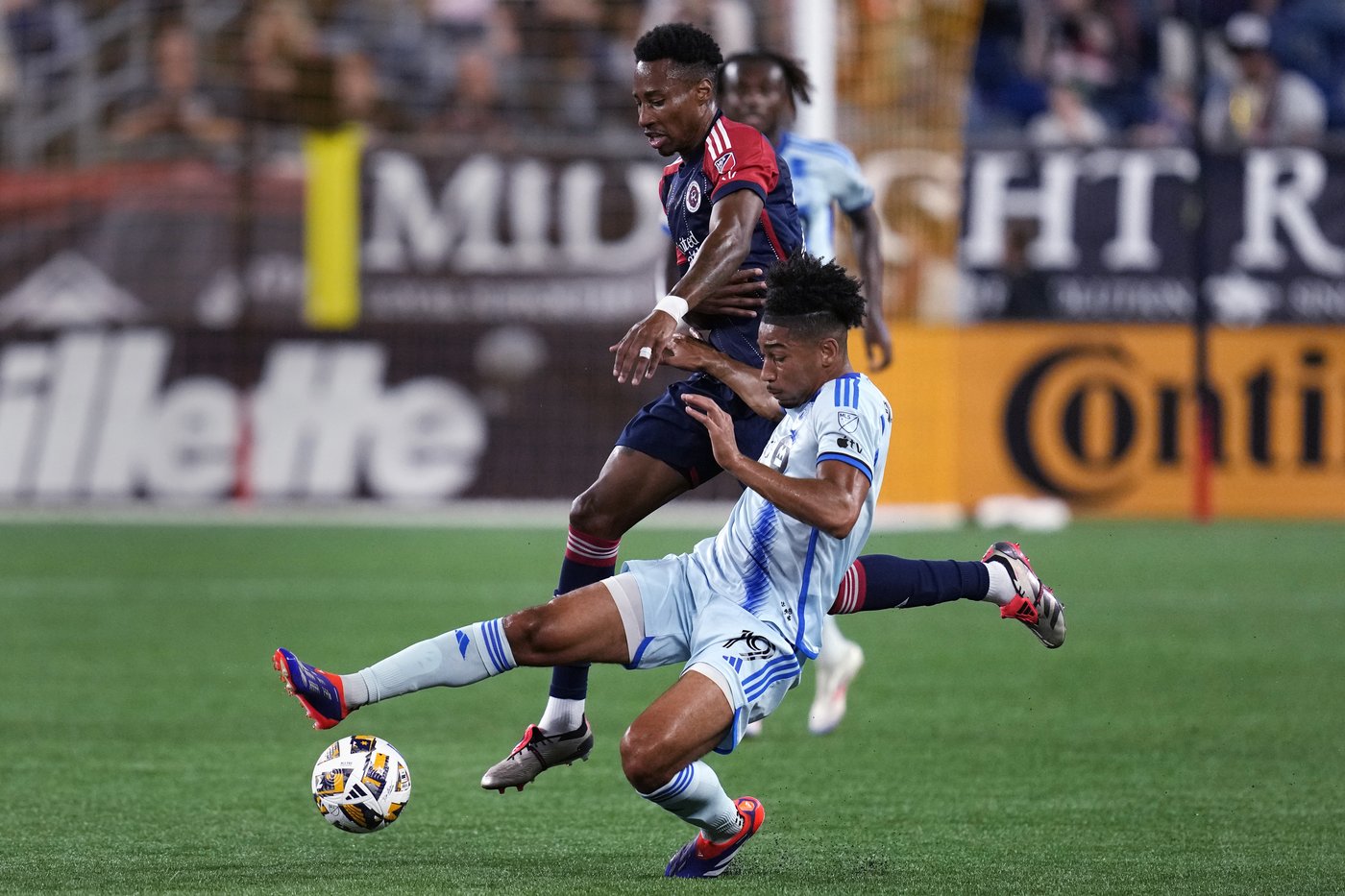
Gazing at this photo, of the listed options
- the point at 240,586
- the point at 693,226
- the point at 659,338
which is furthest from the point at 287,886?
the point at 240,586

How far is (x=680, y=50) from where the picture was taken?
5.92m

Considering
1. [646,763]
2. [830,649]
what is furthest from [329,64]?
[646,763]

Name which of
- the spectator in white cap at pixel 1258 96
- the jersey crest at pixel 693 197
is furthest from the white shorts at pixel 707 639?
the spectator in white cap at pixel 1258 96

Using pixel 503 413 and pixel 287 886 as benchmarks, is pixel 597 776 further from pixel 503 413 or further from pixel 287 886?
pixel 503 413

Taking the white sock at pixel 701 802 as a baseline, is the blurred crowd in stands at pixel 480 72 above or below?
above

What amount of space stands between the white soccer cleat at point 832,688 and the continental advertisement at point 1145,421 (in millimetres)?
7809

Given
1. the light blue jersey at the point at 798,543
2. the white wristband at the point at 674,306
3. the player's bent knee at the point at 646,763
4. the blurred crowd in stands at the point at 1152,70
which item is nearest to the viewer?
the player's bent knee at the point at 646,763

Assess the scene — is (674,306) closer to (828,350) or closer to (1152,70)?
(828,350)

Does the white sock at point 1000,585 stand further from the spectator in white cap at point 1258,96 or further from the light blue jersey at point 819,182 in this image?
the spectator in white cap at point 1258,96

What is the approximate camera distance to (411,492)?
52.8 ft

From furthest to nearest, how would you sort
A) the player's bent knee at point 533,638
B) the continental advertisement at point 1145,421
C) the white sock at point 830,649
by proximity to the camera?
1. the continental advertisement at point 1145,421
2. the white sock at point 830,649
3. the player's bent knee at point 533,638

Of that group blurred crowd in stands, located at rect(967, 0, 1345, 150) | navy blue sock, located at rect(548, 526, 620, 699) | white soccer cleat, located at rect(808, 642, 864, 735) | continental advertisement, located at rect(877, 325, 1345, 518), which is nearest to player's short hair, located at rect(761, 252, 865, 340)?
navy blue sock, located at rect(548, 526, 620, 699)

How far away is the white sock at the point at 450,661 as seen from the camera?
5320 mm

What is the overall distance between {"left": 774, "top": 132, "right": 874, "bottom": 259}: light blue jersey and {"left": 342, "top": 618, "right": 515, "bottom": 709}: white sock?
2997 millimetres
